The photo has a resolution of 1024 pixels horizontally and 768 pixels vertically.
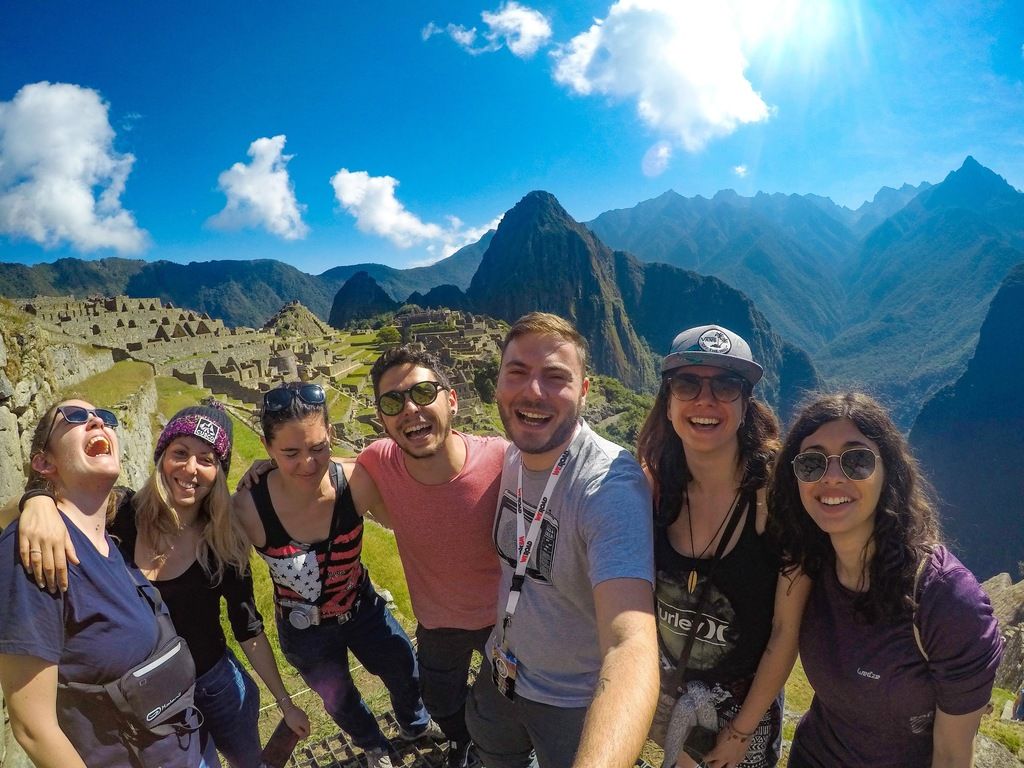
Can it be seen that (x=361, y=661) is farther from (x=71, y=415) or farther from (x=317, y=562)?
(x=71, y=415)

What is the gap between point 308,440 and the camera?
3293 millimetres

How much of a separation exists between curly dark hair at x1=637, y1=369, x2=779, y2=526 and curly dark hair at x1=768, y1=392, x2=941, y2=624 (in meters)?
0.18

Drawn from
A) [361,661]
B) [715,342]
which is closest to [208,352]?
[361,661]

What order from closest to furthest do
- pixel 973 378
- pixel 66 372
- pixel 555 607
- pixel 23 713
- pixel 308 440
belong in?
pixel 23 713
pixel 555 607
pixel 308 440
pixel 66 372
pixel 973 378

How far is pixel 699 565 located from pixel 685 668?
2.24 ft

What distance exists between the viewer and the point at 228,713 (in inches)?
129

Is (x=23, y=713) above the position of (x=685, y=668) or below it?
above

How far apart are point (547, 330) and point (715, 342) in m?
0.99

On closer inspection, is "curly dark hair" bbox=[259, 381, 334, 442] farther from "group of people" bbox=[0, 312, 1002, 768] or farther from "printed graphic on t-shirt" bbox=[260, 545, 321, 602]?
"printed graphic on t-shirt" bbox=[260, 545, 321, 602]

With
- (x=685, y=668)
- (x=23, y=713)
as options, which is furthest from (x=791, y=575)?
(x=23, y=713)

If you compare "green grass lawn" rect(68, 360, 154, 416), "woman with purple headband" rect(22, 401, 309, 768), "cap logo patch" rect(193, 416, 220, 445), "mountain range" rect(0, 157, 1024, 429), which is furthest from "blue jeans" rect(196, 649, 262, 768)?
"mountain range" rect(0, 157, 1024, 429)

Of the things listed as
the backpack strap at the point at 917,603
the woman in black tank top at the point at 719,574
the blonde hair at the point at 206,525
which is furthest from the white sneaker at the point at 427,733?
the backpack strap at the point at 917,603

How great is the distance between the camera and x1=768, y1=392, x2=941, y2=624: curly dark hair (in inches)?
95.2

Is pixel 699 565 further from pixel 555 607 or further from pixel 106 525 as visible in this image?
pixel 106 525
